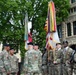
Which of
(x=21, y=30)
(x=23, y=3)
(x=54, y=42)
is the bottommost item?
(x=54, y=42)

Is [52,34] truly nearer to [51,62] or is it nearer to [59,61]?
[51,62]

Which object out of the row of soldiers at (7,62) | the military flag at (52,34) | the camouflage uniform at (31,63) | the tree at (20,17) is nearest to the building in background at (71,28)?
the tree at (20,17)

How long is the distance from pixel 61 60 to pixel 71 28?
2422cm

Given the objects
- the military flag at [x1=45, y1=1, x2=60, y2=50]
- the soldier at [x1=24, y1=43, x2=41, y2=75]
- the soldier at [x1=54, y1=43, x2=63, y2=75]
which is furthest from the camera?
the military flag at [x1=45, y1=1, x2=60, y2=50]

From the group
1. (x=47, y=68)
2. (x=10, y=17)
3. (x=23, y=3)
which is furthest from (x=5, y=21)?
(x=47, y=68)

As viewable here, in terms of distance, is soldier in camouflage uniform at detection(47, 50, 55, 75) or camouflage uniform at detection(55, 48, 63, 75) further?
soldier in camouflage uniform at detection(47, 50, 55, 75)

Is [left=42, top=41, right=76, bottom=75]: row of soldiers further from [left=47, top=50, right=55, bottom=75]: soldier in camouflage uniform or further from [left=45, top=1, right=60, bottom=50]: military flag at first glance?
[left=45, top=1, right=60, bottom=50]: military flag

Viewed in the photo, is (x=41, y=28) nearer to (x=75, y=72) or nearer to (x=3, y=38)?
(x=3, y=38)

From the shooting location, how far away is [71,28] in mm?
37750

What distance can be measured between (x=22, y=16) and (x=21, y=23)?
3.89ft

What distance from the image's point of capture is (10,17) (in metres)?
34.0

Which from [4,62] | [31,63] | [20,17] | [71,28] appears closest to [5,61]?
[4,62]

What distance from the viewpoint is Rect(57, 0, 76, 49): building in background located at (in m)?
37.1

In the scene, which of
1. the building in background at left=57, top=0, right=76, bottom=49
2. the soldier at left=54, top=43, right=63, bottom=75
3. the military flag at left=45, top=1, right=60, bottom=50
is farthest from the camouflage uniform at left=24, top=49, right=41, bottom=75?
the building in background at left=57, top=0, right=76, bottom=49
